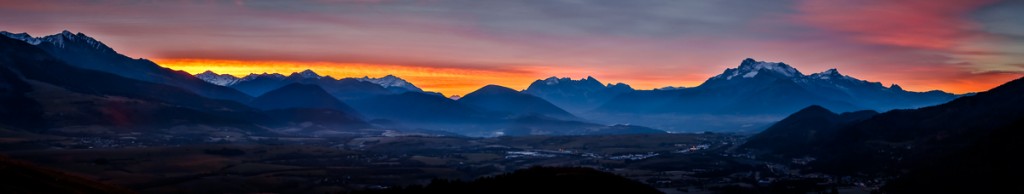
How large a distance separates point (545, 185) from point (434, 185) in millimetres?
31002

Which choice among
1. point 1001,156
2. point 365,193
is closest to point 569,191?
point 365,193

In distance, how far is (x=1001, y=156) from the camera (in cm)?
19325

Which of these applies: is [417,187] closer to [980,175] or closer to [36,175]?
[36,175]

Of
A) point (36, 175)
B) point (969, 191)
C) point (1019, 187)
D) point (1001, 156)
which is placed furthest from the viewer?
point (1001, 156)

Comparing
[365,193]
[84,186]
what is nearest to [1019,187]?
[365,193]

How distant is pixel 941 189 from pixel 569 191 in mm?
96073

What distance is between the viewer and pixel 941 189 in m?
190

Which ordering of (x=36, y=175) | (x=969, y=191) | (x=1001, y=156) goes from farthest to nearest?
(x=1001, y=156) → (x=969, y=191) → (x=36, y=175)

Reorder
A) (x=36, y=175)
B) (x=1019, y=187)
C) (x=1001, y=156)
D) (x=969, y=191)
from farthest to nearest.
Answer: (x=1001, y=156)
(x=969, y=191)
(x=1019, y=187)
(x=36, y=175)

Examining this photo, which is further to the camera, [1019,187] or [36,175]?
[1019,187]

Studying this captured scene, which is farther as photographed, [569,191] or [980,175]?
[980,175]

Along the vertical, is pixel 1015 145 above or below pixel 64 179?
above

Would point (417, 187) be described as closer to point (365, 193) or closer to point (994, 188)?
point (365, 193)

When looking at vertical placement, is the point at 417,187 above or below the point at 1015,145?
below
